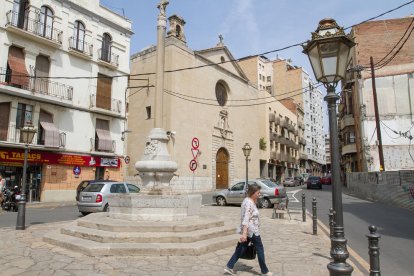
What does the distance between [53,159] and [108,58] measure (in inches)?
359

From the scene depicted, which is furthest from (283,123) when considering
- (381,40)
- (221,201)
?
(221,201)

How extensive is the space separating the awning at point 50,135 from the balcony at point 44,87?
6.35ft

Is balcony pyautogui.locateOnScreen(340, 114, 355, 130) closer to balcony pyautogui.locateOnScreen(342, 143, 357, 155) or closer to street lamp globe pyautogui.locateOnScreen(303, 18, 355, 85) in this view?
balcony pyautogui.locateOnScreen(342, 143, 357, 155)

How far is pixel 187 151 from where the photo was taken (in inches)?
1118

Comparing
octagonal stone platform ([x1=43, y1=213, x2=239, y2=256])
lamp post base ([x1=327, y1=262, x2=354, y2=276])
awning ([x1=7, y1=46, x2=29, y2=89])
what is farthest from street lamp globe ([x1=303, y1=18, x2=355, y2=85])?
awning ([x1=7, y1=46, x2=29, y2=89])

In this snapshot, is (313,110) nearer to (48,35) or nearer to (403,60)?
(403,60)

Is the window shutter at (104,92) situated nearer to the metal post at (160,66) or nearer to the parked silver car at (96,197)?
the parked silver car at (96,197)

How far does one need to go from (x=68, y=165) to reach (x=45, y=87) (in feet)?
17.5

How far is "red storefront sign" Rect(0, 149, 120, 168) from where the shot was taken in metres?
18.9

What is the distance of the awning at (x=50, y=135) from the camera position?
20688mm

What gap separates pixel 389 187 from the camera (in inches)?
795

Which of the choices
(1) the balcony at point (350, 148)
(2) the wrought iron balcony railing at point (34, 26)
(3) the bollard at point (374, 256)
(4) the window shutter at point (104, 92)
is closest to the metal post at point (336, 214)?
(3) the bollard at point (374, 256)

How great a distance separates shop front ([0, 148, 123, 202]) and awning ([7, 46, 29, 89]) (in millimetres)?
4080

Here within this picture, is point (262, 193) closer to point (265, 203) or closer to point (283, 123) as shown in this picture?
point (265, 203)
